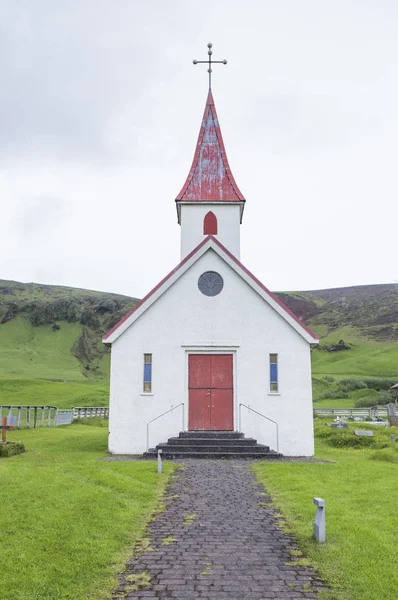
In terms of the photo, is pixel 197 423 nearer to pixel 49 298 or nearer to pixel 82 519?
pixel 82 519

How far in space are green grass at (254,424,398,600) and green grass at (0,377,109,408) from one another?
37.5 m

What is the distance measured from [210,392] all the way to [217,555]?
1135 centimetres

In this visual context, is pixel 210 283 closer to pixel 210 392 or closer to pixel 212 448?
pixel 210 392

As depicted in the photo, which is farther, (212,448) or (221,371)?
(221,371)

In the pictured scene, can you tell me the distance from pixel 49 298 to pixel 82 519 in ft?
428

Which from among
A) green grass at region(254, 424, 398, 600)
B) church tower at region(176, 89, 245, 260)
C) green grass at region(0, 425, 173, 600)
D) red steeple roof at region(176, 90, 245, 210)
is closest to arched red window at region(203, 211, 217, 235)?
church tower at region(176, 89, 245, 260)

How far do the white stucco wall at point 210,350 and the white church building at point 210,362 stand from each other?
4 cm

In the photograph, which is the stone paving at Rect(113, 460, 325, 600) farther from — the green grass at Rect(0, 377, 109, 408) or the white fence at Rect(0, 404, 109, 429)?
the green grass at Rect(0, 377, 109, 408)

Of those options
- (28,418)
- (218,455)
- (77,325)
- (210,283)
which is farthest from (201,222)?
(77,325)

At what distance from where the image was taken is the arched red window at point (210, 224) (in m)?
22.0

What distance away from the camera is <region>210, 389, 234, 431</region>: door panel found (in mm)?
18219

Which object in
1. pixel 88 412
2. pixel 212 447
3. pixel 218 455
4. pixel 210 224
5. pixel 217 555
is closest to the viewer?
pixel 217 555

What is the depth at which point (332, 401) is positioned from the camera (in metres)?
54.6

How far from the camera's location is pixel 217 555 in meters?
7.04
